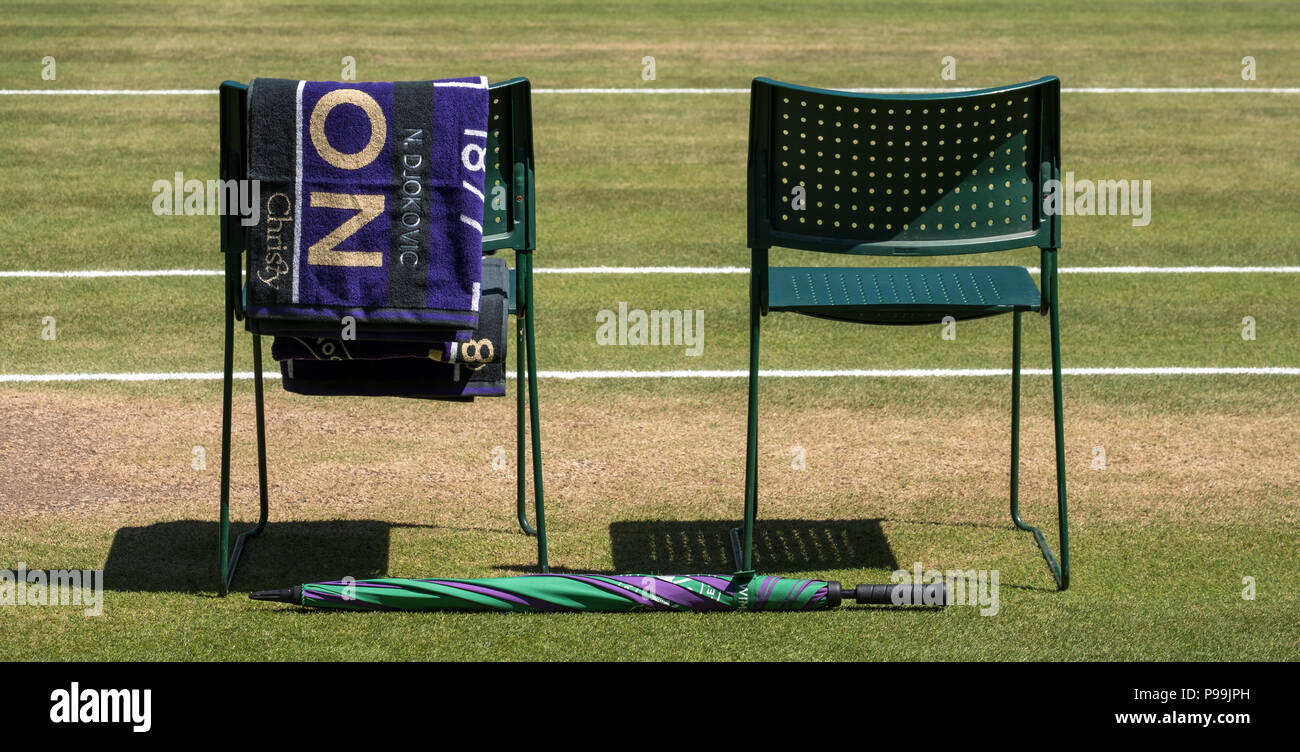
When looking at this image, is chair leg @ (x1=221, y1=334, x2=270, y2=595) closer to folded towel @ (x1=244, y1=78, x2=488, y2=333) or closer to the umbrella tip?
the umbrella tip

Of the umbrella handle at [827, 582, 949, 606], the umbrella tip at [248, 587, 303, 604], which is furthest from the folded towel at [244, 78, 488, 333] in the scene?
the umbrella handle at [827, 582, 949, 606]

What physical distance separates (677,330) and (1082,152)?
235 inches

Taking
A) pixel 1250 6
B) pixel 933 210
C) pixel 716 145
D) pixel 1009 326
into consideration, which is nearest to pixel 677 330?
pixel 1009 326

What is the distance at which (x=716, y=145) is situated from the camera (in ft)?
47.9

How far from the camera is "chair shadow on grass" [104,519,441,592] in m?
6.28

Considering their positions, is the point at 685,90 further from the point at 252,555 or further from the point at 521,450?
the point at 252,555

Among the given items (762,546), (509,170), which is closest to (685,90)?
(762,546)

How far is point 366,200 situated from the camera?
5.62m

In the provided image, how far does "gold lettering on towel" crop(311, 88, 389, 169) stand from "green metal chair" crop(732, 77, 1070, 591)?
4.36 feet

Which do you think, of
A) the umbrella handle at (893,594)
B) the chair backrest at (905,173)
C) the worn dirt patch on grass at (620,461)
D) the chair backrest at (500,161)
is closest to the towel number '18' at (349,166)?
the chair backrest at (500,161)

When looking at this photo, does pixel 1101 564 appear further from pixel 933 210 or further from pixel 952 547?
pixel 933 210

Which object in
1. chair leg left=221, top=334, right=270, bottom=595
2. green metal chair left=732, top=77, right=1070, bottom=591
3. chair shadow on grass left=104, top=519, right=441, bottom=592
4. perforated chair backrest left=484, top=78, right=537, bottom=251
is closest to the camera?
green metal chair left=732, top=77, right=1070, bottom=591

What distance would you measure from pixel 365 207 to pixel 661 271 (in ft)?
17.9

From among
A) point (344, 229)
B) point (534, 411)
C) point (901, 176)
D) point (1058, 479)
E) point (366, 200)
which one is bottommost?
point (1058, 479)
